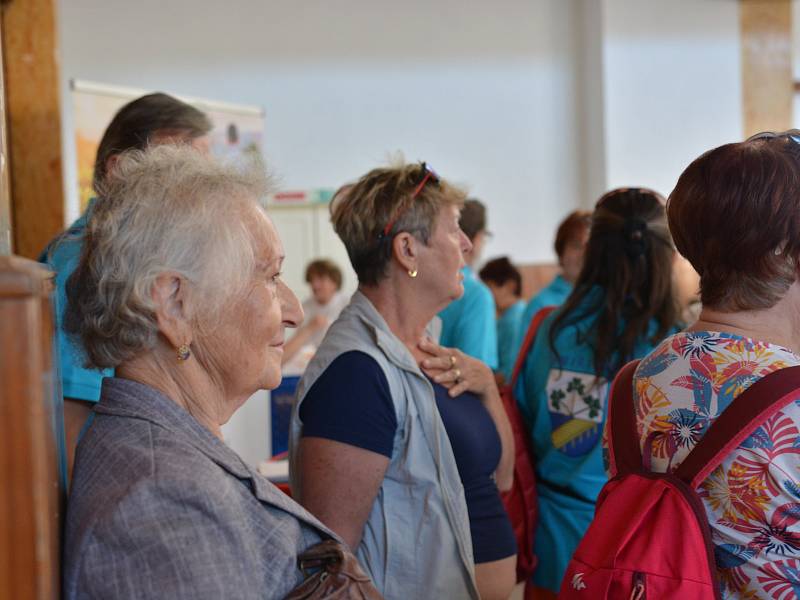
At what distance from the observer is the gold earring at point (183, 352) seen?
45.9 inches

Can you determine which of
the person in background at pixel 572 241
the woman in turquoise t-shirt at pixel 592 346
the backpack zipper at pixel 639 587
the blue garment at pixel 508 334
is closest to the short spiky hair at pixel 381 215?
the woman in turquoise t-shirt at pixel 592 346

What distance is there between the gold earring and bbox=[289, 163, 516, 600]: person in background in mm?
625

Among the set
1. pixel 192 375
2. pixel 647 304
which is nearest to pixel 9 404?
pixel 192 375

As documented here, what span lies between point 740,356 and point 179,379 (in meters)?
0.79

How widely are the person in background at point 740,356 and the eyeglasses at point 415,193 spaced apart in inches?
29.8

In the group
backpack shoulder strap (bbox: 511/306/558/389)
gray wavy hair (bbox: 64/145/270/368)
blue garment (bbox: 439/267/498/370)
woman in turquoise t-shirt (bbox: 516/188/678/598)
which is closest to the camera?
gray wavy hair (bbox: 64/145/270/368)

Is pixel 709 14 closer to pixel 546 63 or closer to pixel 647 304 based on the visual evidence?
pixel 546 63

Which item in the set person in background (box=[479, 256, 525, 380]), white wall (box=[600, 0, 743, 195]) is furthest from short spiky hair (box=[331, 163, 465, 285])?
white wall (box=[600, 0, 743, 195])

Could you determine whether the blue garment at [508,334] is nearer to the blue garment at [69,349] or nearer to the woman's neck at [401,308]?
the woman's neck at [401,308]

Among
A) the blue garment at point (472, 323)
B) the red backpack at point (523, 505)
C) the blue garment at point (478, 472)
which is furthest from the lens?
the blue garment at point (472, 323)

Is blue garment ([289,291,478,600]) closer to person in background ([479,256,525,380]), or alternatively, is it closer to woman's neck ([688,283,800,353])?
woman's neck ([688,283,800,353])

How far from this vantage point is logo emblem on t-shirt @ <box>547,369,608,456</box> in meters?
2.21

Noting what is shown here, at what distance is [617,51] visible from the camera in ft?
27.5

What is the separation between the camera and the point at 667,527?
48.8 inches
